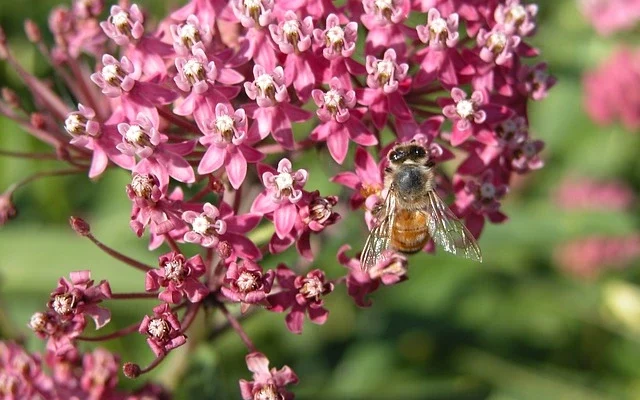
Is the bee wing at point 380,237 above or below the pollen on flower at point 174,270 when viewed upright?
above

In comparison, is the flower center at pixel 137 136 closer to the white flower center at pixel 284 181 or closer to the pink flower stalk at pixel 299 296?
the white flower center at pixel 284 181

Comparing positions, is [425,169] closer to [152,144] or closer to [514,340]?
[152,144]

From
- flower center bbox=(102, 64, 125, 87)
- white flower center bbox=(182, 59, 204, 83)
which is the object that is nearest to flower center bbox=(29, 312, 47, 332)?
flower center bbox=(102, 64, 125, 87)

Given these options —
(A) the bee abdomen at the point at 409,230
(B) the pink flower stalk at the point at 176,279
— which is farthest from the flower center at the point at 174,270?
(A) the bee abdomen at the point at 409,230

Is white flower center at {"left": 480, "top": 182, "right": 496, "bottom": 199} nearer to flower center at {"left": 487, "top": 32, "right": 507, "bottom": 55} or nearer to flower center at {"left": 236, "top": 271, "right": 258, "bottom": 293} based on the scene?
flower center at {"left": 487, "top": 32, "right": 507, "bottom": 55}

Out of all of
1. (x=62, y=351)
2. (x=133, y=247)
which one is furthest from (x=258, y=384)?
(x=133, y=247)
